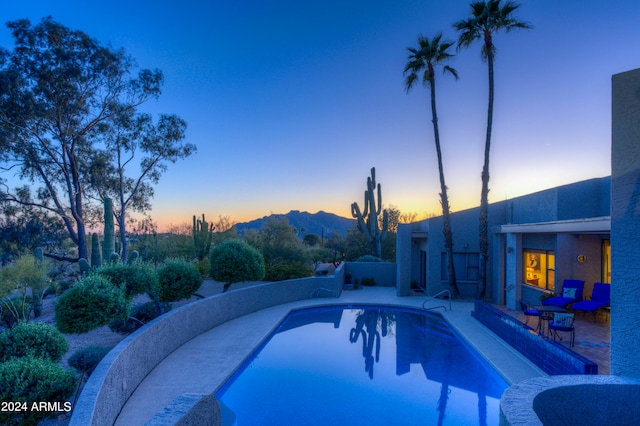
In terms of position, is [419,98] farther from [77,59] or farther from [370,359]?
[77,59]

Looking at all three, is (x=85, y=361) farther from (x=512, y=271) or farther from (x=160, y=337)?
(x=512, y=271)

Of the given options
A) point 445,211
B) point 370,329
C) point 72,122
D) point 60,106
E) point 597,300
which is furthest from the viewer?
point 72,122

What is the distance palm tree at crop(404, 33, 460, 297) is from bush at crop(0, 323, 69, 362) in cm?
1336

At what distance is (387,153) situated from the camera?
73.8ft

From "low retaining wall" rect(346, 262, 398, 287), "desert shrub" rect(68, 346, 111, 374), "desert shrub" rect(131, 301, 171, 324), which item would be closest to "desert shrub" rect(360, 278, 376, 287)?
"low retaining wall" rect(346, 262, 398, 287)

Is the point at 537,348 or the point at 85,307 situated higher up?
the point at 85,307

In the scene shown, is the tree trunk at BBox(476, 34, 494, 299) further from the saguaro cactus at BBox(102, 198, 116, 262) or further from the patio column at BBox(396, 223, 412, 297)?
the saguaro cactus at BBox(102, 198, 116, 262)

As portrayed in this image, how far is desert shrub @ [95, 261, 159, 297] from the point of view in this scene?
Answer: 852 cm

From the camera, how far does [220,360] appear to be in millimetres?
8305

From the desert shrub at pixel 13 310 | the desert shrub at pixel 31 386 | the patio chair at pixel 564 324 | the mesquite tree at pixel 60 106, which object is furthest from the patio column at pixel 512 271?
the mesquite tree at pixel 60 106

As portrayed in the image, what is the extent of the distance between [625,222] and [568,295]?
6.66 meters

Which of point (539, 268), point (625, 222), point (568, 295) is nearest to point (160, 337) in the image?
point (625, 222)

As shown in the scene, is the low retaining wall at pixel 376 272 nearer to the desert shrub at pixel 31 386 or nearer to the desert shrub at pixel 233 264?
the desert shrub at pixel 233 264

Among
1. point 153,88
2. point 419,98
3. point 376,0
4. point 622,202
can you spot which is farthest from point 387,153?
point 622,202
